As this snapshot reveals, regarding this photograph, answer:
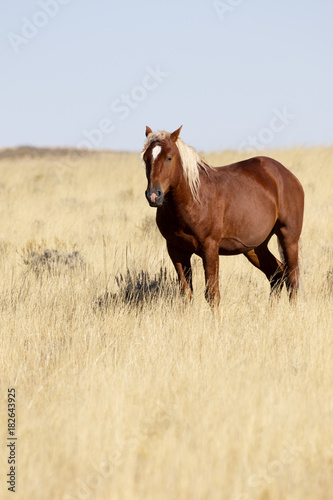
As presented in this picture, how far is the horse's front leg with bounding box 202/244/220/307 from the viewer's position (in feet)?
16.3

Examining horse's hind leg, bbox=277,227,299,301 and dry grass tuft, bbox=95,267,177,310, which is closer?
dry grass tuft, bbox=95,267,177,310

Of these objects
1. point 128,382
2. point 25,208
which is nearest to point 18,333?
point 128,382

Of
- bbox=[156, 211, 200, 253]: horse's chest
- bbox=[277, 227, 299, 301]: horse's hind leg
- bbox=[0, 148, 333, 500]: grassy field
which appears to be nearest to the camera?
bbox=[0, 148, 333, 500]: grassy field

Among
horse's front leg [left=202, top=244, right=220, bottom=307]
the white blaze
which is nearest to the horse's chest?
horse's front leg [left=202, top=244, right=220, bottom=307]

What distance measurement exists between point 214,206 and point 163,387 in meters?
2.20

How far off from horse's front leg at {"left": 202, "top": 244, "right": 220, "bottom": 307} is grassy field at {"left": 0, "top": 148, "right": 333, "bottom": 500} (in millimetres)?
177

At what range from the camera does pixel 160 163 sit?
178 inches

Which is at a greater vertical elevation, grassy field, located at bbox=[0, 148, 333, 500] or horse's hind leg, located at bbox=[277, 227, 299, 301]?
horse's hind leg, located at bbox=[277, 227, 299, 301]

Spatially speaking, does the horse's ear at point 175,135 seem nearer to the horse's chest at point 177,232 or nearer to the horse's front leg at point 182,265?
the horse's chest at point 177,232

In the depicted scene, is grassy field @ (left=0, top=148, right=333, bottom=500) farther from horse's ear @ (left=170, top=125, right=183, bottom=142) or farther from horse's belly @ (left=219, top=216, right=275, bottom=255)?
horse's ear @ (left=170, top=125, right=183, bottom=142)

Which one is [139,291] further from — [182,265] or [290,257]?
Answer: [290,257]

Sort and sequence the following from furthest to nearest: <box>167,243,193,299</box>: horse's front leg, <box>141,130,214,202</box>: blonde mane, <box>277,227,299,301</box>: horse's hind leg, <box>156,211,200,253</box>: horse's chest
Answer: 1. <box>277,227,299,301</box>: horse's hind leg
2. <box>167,243,193,299</box>: horse's front leg
3. <box>156,211,200,253</box>: horse's chest
4. <box>141,130,214,202</box>: blonde mane

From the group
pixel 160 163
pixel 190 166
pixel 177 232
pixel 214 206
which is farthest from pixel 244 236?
pixel 160 163

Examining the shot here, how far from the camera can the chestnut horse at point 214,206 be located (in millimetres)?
4637
